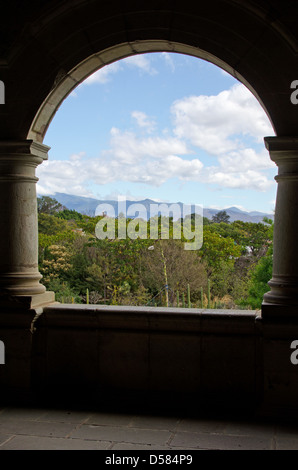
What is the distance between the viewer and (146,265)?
30.7ft

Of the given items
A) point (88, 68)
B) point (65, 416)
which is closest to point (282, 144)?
point (88, 68)

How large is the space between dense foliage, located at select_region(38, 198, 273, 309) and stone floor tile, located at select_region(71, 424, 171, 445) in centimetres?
550

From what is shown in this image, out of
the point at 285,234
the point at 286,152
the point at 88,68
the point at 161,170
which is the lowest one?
the point at 285,234

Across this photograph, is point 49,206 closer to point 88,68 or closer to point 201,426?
point 88,68

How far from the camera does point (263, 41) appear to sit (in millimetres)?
2930

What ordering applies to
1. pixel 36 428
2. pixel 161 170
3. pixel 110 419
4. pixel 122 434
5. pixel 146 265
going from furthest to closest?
1. pixel 161 170
2. pixel 146 265
3. pixel 110 419
4. pixel 36 428
5. pixel 122 434

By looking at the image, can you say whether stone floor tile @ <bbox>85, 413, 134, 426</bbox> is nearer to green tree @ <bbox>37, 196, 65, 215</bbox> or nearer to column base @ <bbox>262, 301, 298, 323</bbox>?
column base @ <bbox>262, 301, 298, 323</bbox>

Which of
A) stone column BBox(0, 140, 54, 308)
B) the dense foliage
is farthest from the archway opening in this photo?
stone column BBox(0, 140, 54, 308)

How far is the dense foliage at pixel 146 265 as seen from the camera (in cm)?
885

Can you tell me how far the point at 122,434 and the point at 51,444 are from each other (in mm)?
389

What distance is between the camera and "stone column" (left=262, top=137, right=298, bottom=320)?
112 inches

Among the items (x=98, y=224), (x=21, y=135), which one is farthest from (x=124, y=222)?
(x=21, y=135)

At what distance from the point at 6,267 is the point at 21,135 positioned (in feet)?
3.05

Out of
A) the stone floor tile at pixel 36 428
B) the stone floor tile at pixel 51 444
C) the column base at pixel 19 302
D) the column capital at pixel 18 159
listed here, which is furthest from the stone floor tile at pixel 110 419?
the column capital at pixel 18 159
